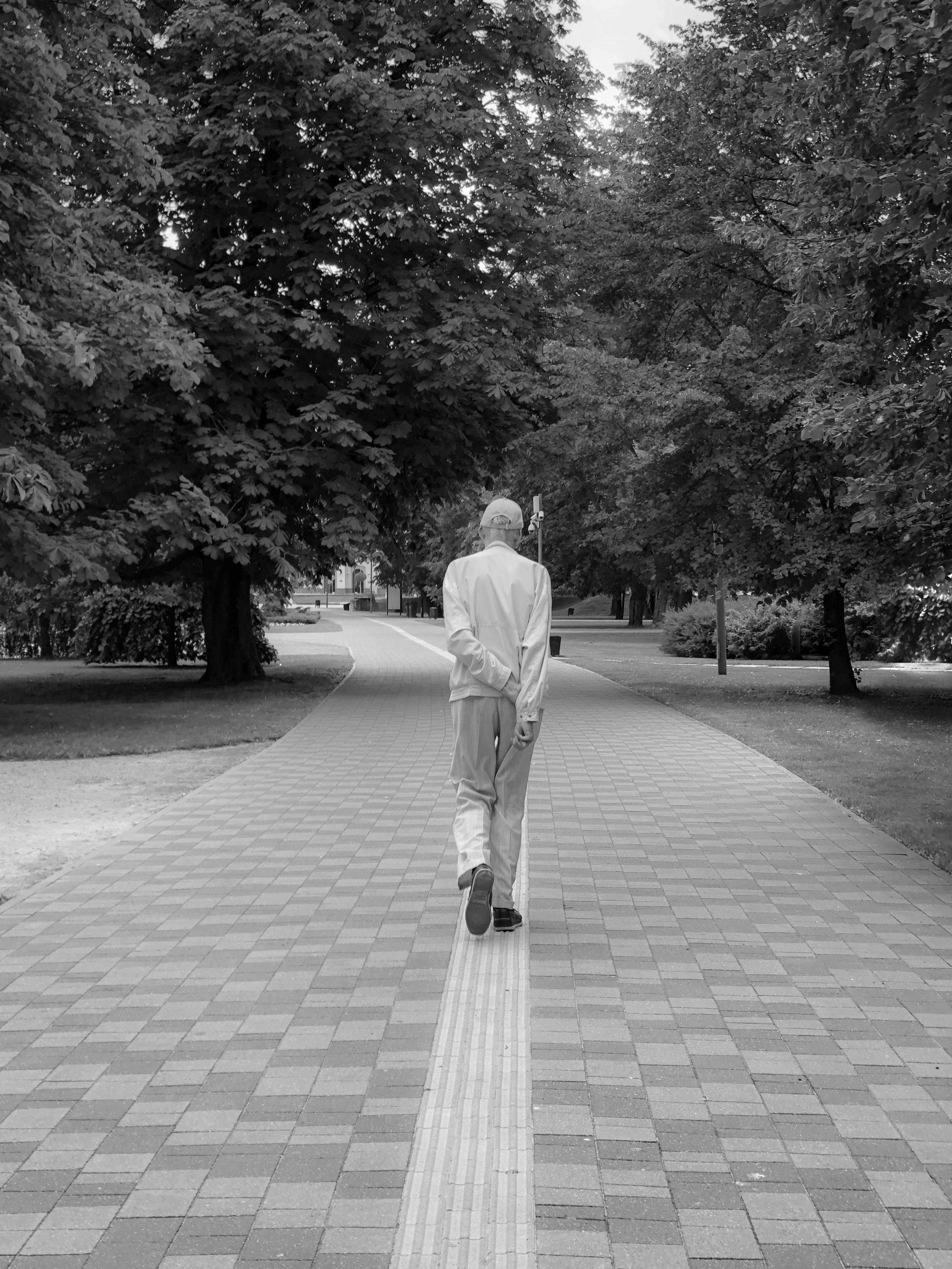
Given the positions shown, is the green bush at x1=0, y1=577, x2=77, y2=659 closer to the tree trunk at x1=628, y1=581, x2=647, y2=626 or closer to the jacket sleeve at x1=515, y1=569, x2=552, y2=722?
the jacket sleeve at x1=515, y1=569, x2=552, y2=722

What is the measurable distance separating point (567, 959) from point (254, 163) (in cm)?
1613

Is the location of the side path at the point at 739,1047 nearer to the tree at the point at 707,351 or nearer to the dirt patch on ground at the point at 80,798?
the dirt patch on ground at the point at 80,798

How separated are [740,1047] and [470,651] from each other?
207 cm

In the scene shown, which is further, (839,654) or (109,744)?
(839,654)

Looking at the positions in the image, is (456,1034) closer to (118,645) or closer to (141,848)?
(141,848)

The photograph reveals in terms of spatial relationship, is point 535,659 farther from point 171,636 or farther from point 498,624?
point 171,636

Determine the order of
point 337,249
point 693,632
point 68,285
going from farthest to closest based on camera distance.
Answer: point 693,632, point 337,249, point 68,285

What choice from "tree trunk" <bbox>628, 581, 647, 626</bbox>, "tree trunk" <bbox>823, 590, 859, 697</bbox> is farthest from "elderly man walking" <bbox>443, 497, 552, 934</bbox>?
"tree trunk" <bbox>628, 581, 647, 626</bbox>

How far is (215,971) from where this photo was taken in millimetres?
5445

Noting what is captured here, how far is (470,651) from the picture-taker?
5.74m

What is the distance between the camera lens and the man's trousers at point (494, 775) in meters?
5.85

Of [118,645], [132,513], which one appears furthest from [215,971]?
[118,645]

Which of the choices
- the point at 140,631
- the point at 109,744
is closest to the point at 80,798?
the point at 109,744

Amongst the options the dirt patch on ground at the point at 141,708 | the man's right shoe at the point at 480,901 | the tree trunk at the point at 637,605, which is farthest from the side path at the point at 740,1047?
the tree trunk at the point at 637,605
